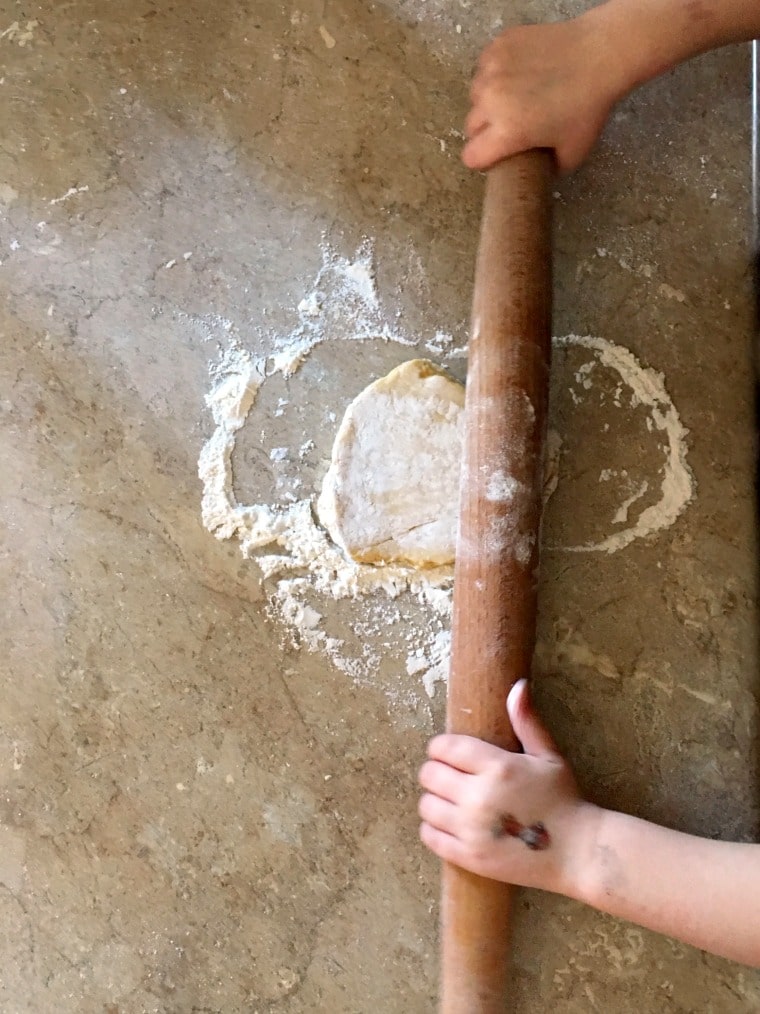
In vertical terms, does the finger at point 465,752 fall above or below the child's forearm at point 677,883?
above

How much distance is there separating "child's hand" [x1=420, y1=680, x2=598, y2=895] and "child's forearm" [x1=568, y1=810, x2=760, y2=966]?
0.02m

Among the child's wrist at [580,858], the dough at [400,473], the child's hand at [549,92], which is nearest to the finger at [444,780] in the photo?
the child's wrist at [580,858]

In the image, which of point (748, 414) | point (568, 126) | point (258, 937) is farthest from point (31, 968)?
point (568, 126)

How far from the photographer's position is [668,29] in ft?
3.42

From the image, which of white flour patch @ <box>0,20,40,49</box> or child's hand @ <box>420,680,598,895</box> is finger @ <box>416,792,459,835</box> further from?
white flour patch @ <box>0,20,40,49</box>

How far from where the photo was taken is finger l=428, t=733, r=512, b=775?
2.98ft

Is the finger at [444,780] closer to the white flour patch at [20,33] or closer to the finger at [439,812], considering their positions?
the finger at [439,812]

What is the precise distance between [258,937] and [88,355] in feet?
2.64

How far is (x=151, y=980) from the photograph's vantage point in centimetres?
98

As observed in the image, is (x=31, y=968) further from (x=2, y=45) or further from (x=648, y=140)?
(x=648, y=140)

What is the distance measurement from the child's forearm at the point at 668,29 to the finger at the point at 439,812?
964mm

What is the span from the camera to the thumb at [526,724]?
2.95 feet

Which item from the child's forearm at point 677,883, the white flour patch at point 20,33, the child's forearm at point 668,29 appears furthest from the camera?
the white flour patch at point 20,33

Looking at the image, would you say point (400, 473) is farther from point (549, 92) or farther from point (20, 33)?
point (20, 33)
